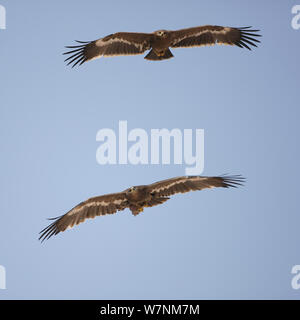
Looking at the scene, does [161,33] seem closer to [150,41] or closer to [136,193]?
[150,41]

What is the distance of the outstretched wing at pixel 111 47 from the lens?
16469 millimetres

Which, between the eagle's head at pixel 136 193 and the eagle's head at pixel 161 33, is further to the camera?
the eagle's head at pixel 161 33

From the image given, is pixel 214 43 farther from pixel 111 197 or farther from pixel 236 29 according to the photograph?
pixel 111 197

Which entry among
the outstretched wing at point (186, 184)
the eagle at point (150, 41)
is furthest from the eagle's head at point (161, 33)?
the outstretched wing at point (186, 184)

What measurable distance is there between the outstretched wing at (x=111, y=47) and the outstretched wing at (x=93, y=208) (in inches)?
152

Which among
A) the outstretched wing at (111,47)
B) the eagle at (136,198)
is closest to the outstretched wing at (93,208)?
the eagle at (136,198)

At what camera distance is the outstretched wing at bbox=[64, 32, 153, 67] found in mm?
16469

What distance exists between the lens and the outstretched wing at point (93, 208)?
14.7 meters

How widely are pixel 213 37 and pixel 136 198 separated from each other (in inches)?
201

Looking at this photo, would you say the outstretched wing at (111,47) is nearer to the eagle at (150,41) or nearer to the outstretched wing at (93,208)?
the eagle at (150,41)

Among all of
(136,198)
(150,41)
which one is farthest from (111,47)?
(136,198)

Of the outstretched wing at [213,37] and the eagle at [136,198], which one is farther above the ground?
the outstretched wing at [213,37]

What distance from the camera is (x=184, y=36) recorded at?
1645 cm

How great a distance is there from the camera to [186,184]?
1449 centimetres
